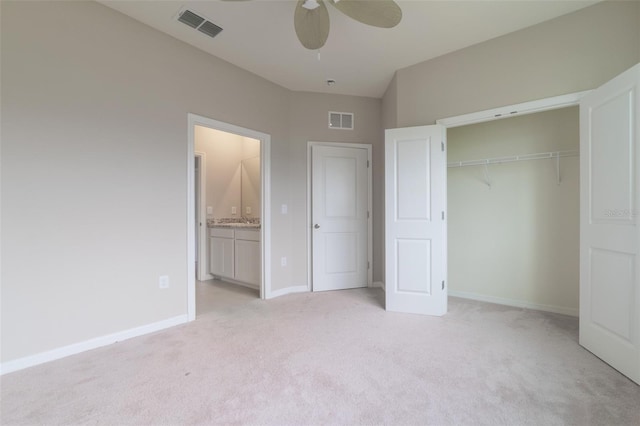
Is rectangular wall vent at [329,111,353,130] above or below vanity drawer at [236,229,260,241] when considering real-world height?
above

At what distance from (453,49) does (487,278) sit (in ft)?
8.30

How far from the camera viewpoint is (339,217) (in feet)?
13.4

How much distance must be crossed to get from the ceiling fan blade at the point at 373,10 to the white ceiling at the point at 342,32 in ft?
2.02

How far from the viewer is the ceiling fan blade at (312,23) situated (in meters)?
1.91

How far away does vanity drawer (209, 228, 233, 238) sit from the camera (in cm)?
439

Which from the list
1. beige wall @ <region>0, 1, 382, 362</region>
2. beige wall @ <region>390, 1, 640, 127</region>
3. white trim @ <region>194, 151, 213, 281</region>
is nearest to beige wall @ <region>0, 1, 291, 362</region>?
beige wall @ <region>0, 1, 382, 362</region>

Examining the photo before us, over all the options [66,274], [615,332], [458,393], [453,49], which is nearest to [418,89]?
[453,49]

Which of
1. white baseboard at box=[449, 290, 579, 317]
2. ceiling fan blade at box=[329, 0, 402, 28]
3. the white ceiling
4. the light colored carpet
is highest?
the white ceiling

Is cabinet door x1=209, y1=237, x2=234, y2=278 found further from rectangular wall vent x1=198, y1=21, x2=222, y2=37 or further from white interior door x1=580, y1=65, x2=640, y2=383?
Result: white interior door x1=580, y1=65, x2=640, y2=383

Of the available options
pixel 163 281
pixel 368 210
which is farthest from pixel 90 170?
pixel 368 210

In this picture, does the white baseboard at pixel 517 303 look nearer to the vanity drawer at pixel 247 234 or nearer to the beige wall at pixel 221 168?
the vanity drawer at pixel 247 234

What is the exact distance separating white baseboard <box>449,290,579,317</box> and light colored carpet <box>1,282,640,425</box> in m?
0.24

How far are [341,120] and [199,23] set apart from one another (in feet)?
6.87

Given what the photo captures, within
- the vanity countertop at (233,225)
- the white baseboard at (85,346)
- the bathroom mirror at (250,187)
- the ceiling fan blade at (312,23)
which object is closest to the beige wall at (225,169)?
the bathroom mirror at (250,187)
